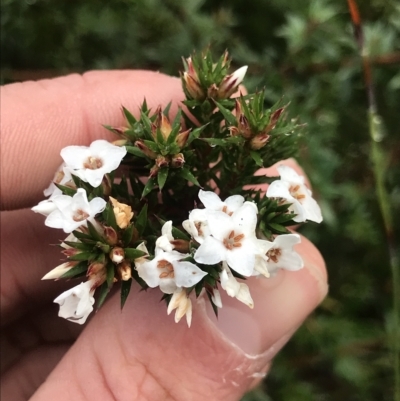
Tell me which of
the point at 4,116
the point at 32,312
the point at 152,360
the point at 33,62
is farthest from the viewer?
the point at 33,62

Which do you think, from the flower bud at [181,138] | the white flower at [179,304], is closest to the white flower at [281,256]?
the white flower at [179,304]

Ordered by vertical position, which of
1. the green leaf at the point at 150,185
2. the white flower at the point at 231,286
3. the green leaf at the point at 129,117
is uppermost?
the green leaf at the point at 129,117

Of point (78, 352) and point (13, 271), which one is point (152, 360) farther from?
point (13, 271)

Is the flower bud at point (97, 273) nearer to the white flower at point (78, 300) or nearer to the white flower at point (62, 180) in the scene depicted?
the white flower at point (78, 300)

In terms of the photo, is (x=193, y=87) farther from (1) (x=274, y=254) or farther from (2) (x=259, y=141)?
(1) (x=274, y=254)

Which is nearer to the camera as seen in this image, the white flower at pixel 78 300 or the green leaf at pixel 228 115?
the white flower at pixel 78 300

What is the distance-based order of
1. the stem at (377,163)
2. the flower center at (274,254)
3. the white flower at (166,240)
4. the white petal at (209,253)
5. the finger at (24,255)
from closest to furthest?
1. the white petal at (209,253)
2. the white flower at (166,240)
3. the flower center at (274,254)
4. the stem at (377,163)
5. the finger at (24,255)

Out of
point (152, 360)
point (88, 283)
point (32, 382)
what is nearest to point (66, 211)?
point (88, 283)
